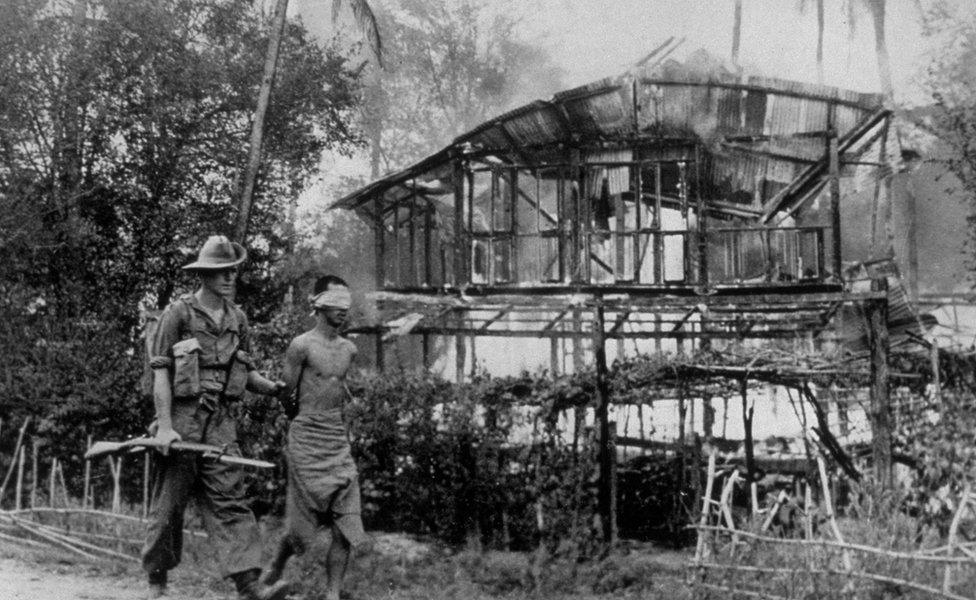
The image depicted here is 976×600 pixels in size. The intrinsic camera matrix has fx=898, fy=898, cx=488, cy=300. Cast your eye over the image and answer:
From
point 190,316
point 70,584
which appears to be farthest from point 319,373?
point 70,584

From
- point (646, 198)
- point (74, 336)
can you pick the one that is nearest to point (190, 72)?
point (74, 336)

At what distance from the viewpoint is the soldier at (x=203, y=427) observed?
5.22 metres

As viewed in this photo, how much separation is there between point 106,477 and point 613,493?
567cm

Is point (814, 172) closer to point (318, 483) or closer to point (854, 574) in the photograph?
point (854, 574)

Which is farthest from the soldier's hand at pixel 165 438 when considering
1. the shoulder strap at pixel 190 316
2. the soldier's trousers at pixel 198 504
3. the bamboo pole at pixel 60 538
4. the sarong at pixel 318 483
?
the bamboo pole at pixel 60 538

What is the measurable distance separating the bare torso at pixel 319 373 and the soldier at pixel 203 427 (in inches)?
18.2

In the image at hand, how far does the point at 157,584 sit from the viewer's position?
5441 mm

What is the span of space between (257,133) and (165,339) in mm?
9196

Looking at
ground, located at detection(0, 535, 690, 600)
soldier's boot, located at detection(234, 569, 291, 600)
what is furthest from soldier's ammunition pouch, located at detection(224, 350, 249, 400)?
ground, located at detection(0, 535, 690, 600)

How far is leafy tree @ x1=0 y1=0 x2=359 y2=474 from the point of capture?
1132 cm

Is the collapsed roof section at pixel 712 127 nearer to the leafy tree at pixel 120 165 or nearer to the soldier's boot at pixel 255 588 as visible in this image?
the leafy tree at pixel 120 165

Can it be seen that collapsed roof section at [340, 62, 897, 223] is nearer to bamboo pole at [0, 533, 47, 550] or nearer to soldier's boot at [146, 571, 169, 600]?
bamboo pole at [0, 533, 47, 550]

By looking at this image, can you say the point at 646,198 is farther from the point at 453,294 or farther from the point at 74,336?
the point at 74,336

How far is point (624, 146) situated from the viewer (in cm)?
1413
